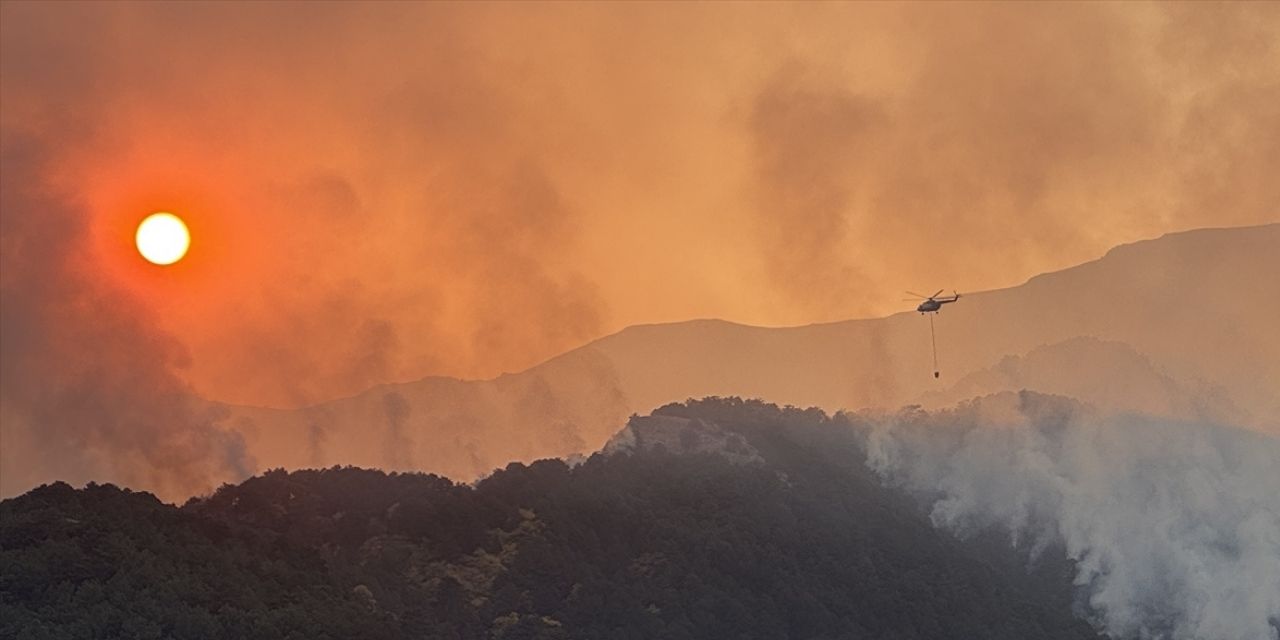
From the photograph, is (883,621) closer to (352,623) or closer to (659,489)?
(659,489)

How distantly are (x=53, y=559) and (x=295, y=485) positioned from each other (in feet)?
159

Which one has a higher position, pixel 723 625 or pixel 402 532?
pixel 402 532

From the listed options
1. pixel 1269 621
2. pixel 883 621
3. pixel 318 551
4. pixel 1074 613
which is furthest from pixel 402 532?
pixel 1269 621

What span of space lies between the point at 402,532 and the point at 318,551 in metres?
13.2

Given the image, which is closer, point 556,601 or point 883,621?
point 556,601

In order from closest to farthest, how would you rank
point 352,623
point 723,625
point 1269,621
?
1. point 352,623
2. point 723,625
3. point 1269,621

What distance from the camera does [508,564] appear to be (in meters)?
163

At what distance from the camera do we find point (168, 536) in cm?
13925

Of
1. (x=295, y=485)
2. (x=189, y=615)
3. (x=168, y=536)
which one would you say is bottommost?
(x=189, y=615)

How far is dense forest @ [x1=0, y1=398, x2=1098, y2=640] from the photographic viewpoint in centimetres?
12581

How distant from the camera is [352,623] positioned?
133m

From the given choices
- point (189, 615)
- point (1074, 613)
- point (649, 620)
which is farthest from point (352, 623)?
point (1074, 613)

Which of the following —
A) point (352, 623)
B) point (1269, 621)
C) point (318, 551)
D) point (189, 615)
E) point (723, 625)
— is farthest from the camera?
point (1269, 621)

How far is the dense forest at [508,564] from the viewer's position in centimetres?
12581
